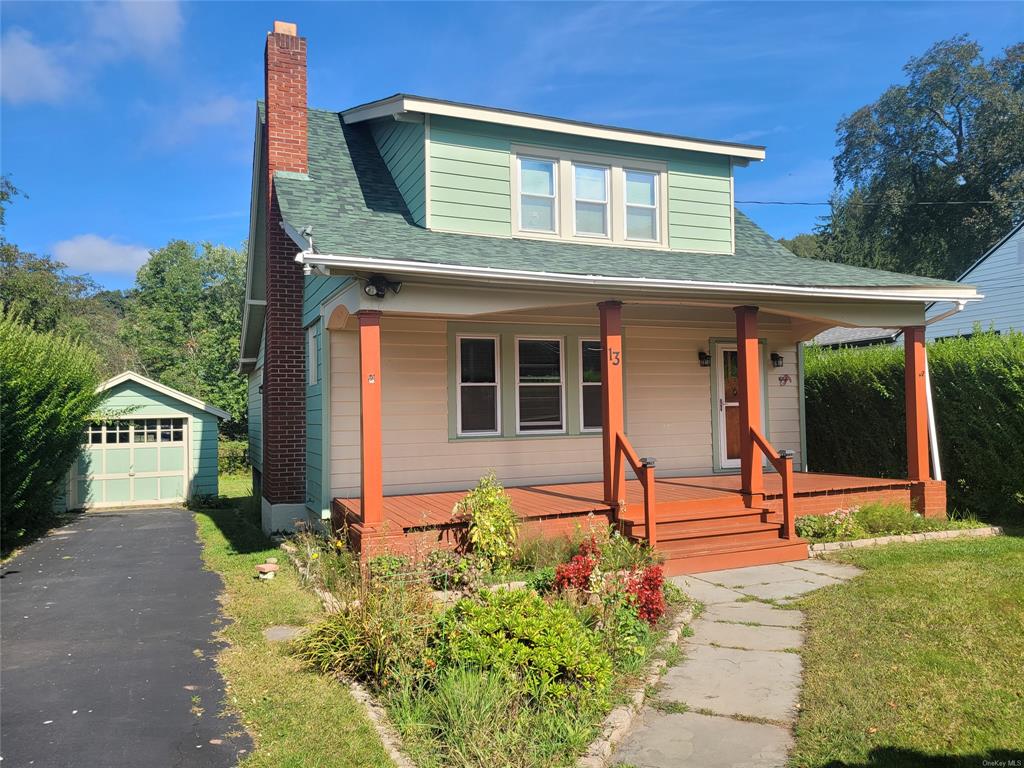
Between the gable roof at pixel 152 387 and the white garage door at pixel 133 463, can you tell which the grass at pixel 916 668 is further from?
the white garage door at pixel 133 463

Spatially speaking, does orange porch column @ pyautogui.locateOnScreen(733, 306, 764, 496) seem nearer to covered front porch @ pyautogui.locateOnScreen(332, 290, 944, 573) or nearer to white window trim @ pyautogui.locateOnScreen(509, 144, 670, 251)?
covered front porch @ pyautogui.locateOnScreen(332, 290, 944, 573)

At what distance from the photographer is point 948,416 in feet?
36.2

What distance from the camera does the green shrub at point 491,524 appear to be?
733cm

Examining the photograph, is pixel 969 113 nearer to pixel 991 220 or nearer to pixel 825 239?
pixel 991 220

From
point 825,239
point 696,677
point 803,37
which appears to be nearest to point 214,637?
point 696,677

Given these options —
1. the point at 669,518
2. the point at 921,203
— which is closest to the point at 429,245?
the point at 669,518

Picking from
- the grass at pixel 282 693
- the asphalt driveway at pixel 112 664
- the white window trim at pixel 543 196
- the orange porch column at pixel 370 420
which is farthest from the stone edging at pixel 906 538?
the asphalt driveway at pixel 112 664

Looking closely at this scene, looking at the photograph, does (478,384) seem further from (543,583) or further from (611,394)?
(543,583)

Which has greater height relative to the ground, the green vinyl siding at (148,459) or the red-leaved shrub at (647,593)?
the green vinyl siding at (148,459)

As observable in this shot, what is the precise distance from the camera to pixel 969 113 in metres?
36.3

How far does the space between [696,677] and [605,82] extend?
1727 centimetres

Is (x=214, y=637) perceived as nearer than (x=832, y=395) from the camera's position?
Yes

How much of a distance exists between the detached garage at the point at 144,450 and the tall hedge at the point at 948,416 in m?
13.9

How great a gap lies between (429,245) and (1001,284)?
1924 centimetres
